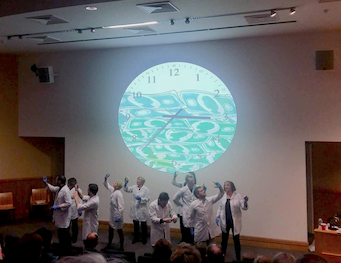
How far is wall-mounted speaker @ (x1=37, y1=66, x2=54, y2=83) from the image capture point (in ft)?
25.9

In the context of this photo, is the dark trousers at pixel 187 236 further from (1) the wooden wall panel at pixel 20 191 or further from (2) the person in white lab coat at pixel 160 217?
(1) the wooden wall panel at pixel 20 191

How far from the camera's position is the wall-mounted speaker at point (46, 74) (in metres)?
7.90

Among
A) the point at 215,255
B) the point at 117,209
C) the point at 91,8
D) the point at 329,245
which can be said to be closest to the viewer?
the point at 215,255

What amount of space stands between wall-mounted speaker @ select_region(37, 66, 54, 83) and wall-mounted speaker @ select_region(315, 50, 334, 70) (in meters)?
5.45

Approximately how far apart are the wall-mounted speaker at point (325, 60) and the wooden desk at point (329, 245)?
2.64 m

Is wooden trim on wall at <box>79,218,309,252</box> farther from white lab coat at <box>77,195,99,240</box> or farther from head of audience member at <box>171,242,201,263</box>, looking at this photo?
head of audience member at <box>171,242,201,263</box>

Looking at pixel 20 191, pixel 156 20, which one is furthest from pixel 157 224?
pixel 20 191

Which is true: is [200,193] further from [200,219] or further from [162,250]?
[162,250]

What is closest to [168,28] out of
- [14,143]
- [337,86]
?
[337,86]

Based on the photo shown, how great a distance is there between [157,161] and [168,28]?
2.61 m

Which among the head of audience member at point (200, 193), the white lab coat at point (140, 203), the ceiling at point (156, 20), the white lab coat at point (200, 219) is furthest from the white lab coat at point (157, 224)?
the ceiling at point (156, 20)

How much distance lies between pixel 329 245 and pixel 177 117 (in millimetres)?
3417

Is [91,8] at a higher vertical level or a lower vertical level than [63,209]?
higher

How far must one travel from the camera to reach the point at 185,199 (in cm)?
638
